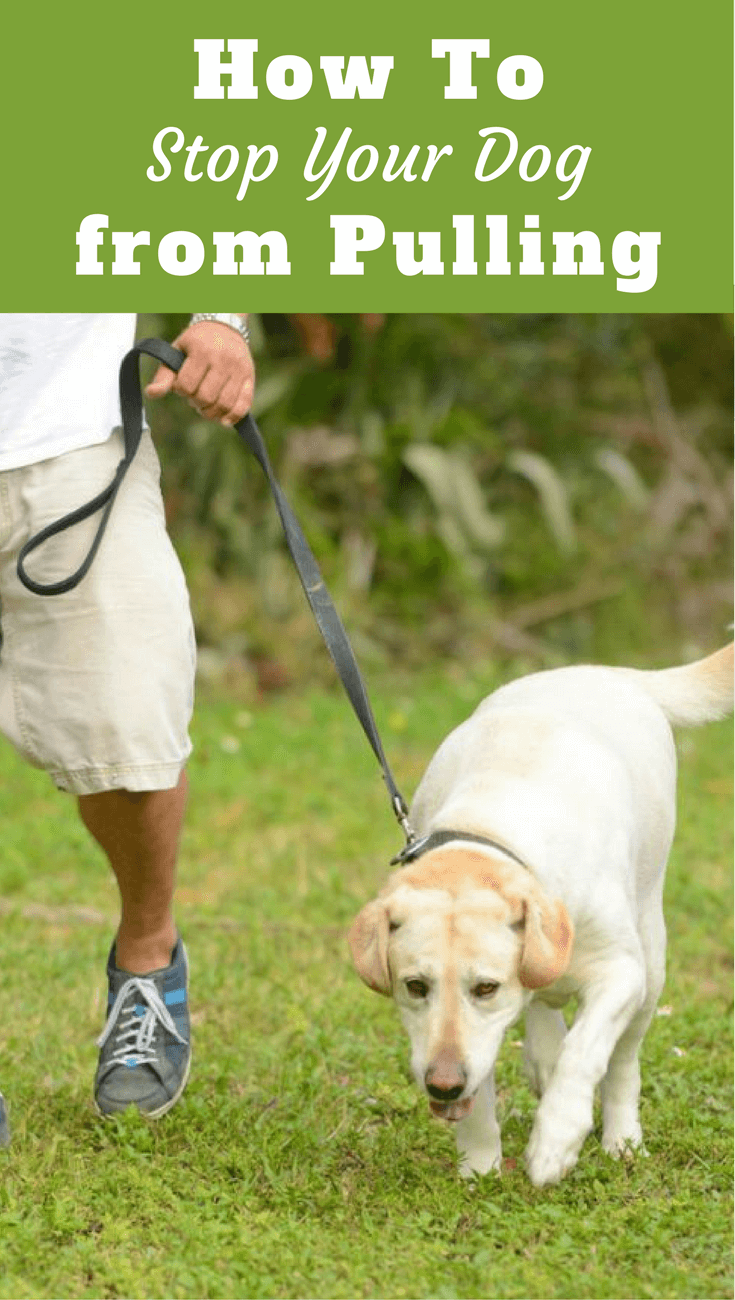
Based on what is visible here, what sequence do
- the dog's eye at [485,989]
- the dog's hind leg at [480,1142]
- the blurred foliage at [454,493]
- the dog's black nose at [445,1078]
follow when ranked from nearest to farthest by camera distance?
Answer: the dog's black nose at [445,1078] → the dog's eye at [485,989] → the dog's hind leg at [480,1142] → the blurred foliage at [454,493]

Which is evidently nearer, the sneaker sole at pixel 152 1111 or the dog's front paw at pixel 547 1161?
the dog's front paw at pixel 547 1161

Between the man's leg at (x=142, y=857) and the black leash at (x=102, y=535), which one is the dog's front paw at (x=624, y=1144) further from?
the man's leg at (x=142, y=857)

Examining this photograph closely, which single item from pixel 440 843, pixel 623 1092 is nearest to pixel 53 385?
pixel 440 843

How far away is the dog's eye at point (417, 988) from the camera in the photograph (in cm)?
336

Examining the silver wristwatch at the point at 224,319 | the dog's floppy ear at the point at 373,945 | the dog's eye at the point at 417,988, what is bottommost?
the dog's eye at the point at 417,988

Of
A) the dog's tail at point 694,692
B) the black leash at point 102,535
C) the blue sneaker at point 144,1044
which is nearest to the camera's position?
the black leash at point 102,535

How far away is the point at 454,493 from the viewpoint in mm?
9805

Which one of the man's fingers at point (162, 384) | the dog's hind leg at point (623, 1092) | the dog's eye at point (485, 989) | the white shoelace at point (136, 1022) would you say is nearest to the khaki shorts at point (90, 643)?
the man's fingers at point (162, 384)

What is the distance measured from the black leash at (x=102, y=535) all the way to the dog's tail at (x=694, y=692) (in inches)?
30.3

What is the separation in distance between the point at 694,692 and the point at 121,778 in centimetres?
133

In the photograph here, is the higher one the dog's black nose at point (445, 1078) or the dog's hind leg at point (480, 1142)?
the dog's black nose at point (445, 1078)

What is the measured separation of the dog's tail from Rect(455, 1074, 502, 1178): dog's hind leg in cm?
105

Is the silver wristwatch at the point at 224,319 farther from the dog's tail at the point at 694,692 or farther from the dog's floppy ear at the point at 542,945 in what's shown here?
the dog's floppy ear at the point at 542,945
